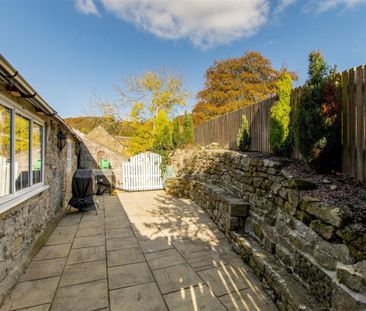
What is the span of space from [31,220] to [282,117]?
4977 mm

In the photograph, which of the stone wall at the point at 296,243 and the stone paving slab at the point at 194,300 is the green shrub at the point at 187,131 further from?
the stone paving slab at the point at 194,300

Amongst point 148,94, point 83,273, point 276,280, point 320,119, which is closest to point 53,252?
point 83,273

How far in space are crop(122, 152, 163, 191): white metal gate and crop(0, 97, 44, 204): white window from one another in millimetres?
4831

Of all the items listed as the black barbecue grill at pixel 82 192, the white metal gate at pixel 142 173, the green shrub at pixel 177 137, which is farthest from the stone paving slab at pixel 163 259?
the green shrub at pixel 177 137

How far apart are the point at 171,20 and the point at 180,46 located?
5279 millimetres

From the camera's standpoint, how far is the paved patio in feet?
7.25

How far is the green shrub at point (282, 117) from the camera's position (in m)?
3.77

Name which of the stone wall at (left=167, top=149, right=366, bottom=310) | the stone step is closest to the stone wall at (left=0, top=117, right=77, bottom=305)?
the stone step

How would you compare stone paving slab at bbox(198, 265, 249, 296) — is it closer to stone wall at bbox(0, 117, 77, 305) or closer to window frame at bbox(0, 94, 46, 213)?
stone wall at bbox(0, 117, 77, 305)

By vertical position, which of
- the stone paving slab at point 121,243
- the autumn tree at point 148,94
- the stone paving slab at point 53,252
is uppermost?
the autumn tree at point 148,94

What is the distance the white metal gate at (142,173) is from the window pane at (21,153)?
5.54m

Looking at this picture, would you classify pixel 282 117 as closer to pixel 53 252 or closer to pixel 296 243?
pixel 296 243

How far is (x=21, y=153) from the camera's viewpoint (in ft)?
10.2

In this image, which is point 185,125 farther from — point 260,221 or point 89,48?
point 260,221
